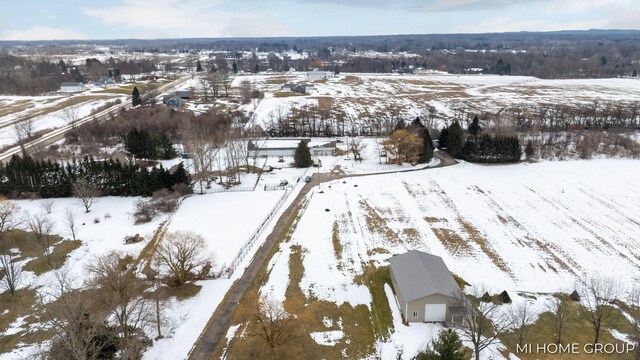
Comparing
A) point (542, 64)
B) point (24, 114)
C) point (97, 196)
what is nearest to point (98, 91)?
point (24, 114)

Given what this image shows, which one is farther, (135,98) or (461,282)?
(135,98)

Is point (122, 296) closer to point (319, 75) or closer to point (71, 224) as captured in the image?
point (71, 224)

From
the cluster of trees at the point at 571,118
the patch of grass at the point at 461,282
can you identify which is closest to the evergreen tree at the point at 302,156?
the patch of grass at the point at 461,282

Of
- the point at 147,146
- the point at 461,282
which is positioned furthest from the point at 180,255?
the point at 147,146

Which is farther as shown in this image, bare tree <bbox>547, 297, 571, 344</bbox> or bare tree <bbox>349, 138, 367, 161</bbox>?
bare tree <bbox>349, 138, 367, 161</bbox>

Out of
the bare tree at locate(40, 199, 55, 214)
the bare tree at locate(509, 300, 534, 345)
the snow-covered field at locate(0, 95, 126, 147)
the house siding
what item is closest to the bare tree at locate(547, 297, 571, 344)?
the bare tree at locate(509, 300, 534, 345)

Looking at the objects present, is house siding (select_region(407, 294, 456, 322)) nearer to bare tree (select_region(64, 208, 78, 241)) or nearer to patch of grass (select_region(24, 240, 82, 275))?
patch of grass (select_region(24, 240, 82, 275))
